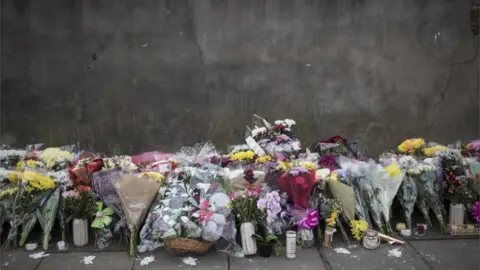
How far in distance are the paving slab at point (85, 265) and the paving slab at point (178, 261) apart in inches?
5.8

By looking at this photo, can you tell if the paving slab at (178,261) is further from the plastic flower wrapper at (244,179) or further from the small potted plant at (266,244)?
the plastic flower wrapper at (244,179)

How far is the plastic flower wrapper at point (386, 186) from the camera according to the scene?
20.9 ft

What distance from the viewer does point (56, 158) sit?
6812mm

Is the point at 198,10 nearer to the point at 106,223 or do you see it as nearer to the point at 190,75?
the point at 190,75

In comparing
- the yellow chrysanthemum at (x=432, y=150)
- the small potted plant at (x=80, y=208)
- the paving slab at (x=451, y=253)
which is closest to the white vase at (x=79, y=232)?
the small potted plant at (x=80, y=208)

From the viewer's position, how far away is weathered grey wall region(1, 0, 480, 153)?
25.0 feet

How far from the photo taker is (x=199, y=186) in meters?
6.14

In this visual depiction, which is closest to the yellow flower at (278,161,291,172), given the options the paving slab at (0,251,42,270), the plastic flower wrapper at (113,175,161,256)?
the plastic flower wrapper at (113,175,161,256)

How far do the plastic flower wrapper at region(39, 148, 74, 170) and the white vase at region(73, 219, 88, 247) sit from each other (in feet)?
2.84

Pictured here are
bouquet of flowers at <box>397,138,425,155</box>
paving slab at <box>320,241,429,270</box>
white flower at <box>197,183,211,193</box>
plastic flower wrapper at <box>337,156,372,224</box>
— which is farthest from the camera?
bouquet of flowers at <box>397,138,425,155</box>

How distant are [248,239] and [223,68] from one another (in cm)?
277

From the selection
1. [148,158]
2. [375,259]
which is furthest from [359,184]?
[148,158]

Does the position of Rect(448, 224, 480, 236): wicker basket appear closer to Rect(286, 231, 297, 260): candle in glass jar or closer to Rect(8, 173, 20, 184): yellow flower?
Rect(286, 231, 297, 260): candle in glass jar

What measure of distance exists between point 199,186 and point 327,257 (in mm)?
1559
